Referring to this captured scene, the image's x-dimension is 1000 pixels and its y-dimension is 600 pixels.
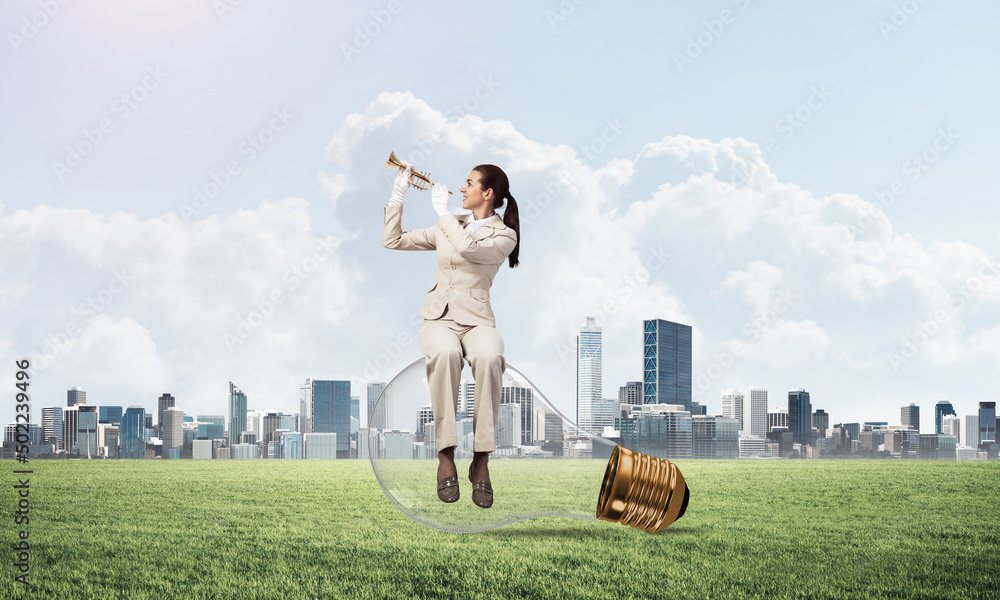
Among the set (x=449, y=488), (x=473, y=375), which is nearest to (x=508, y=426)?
(x=473, y=375)

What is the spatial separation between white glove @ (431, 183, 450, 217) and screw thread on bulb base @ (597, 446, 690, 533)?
2092 mm

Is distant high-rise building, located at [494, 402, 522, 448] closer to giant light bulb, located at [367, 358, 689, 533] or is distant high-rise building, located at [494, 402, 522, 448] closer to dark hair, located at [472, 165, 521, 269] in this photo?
giant light bulb, located at [367, 358, 689, 533]

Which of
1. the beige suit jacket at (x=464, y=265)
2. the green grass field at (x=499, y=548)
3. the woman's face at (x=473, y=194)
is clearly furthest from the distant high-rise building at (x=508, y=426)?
the woman's face at (x=473, y=194)

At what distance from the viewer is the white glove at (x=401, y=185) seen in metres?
5.93

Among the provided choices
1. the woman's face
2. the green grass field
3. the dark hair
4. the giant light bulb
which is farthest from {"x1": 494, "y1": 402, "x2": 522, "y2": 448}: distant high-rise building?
the woman's face

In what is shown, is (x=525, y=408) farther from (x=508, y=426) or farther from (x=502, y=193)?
(x=502, y=193)

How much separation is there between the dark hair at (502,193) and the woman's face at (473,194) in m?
0.03

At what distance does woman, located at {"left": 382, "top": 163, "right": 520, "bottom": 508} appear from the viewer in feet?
18.4

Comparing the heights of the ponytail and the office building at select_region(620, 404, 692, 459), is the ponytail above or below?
above

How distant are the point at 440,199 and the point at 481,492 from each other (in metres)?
2.08

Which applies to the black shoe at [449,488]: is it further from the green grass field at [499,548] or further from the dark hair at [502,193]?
the dark hair at [502,193]

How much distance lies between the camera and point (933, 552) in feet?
19.4

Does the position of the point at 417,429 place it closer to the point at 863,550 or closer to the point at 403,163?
the point at 403,163

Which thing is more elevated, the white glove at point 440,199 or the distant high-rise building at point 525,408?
the white glove at point 440,199
